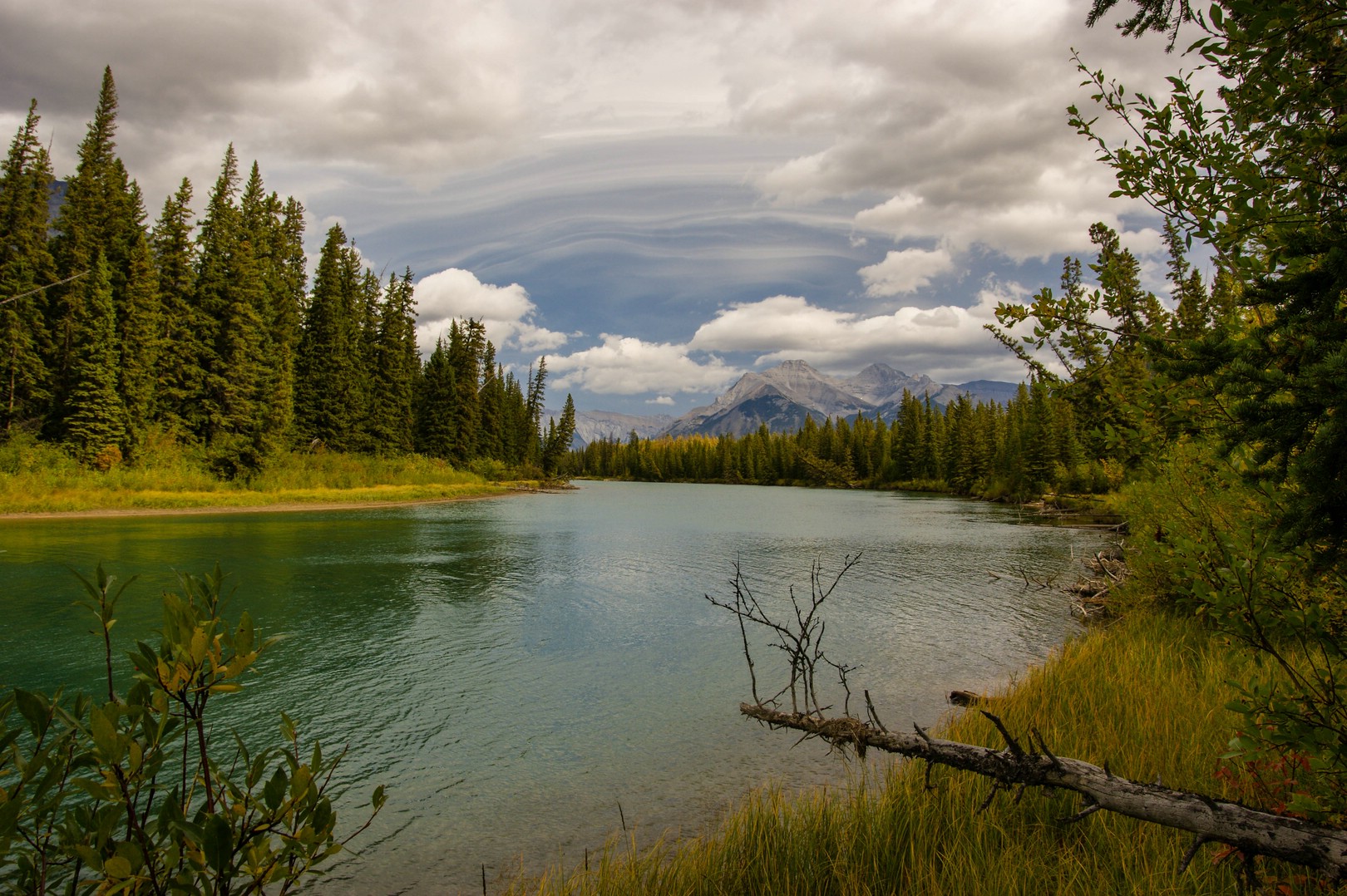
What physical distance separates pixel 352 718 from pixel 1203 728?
11.3 m

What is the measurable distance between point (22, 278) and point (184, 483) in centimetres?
1548

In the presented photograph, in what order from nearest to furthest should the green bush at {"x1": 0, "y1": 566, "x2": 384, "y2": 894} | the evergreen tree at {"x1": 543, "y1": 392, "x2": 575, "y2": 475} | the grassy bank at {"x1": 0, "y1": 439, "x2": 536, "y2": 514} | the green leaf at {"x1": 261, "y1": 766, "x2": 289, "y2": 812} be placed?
the green bush at {"x1": 0, "y1": 566, "x2": 384, "y2": 894}, the green leaf at {"x1": 261, "y1": 766, "x2": 289, "y2": 812}, the grassy bank at {"x1": 0, "y1": 439, "x2": 536, "y2": 514}, the evergreen tree at {"x1": 543, "y1": 392, "x2": 575, "y2": 475}

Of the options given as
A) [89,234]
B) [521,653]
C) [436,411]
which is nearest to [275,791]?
[521,653]

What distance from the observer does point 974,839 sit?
518 cm

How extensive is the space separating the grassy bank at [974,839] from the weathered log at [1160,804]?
336mm

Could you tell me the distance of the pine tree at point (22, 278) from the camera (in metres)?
37.6

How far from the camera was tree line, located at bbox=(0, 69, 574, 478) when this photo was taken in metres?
39.2

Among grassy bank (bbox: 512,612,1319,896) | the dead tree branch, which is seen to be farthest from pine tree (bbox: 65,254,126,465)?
the dead tree branch

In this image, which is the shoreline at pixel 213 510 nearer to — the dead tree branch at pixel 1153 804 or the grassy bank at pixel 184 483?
the grassy bank at pixel 184 483

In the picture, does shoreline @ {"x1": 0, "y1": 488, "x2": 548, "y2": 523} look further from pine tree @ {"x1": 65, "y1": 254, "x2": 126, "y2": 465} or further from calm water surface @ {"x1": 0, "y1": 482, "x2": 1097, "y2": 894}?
pine tree @ {"x1": 65, "y1": 254, "x2": 126, "y2": 465}

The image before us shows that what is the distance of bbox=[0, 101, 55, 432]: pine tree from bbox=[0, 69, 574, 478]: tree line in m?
0.10

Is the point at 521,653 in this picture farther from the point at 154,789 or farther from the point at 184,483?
the point at 184,483

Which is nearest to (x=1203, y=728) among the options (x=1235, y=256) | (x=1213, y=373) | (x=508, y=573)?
(x=1213, y=373)

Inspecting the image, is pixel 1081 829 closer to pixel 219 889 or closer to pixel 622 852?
pixel 622 852
